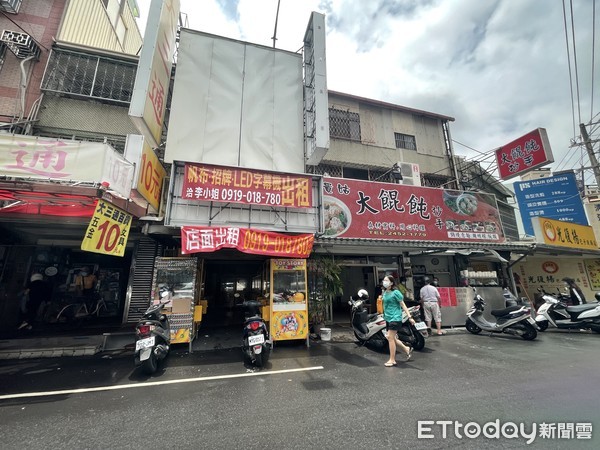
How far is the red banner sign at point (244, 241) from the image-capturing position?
6293mm

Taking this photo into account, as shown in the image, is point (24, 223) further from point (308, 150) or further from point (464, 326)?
point (464, 326)

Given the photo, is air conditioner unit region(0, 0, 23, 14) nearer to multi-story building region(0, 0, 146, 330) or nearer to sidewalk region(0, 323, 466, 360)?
multi-story building region(0, 0, 146, 330)

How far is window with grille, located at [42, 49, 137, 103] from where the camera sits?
8789 millimetres

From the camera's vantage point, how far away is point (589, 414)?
315 centimetres

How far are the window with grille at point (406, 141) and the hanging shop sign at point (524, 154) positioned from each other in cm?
380

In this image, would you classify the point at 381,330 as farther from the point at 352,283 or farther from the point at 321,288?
the point at 352,283

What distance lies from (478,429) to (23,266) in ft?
42.1

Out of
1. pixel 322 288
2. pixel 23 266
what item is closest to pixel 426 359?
pixel 322 288

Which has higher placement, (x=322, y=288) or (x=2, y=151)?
(x=2, y=151)

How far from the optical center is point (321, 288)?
8484mm

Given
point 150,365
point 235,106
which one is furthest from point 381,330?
point 235,106

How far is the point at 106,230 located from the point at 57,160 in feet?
5.38

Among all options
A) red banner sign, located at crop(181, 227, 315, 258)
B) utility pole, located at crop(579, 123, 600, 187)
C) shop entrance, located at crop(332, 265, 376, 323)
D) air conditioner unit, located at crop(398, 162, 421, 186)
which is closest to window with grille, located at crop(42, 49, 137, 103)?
red banner sign, located at crop(181, 227, 315, 258)

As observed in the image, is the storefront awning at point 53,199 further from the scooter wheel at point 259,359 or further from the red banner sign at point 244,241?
the scooter wheel at point 259,359
